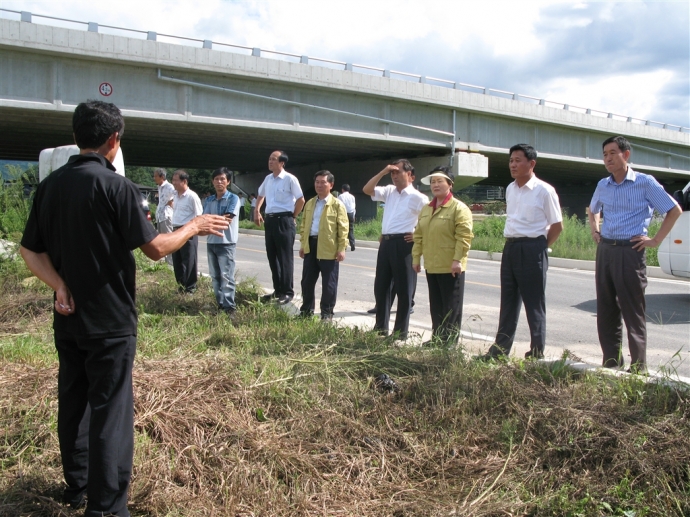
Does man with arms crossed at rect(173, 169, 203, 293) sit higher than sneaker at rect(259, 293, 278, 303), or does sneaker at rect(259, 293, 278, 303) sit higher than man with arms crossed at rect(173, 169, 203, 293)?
man with arms crossed at rect(173, 169, 203, 293)

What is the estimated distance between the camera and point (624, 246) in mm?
4996

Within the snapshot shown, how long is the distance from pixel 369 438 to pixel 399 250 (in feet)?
10.7

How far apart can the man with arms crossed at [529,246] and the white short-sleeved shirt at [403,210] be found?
1.33 meters

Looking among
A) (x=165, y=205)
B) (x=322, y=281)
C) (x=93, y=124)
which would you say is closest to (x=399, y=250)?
(x=322, y=281)

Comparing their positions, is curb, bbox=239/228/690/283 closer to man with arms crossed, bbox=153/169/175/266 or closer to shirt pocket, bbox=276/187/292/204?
shirt pocket, bbox=276/187/292/204

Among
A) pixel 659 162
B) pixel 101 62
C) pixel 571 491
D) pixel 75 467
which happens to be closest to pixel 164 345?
pixel 75 467

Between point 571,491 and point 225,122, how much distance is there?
2089 cm

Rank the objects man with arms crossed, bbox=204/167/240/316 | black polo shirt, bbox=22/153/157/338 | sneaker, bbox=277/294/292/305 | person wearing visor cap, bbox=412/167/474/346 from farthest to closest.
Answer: sneaker, bbox=277/294/292/305 < man with arms crossed, bbox=204/167/240/316 < person wearing visor cap, bbox=412/167/474/346 < black polo shirt, bbox=22/153/157/338

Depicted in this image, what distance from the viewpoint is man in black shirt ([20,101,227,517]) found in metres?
2.69

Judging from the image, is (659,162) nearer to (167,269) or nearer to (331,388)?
(167,269)

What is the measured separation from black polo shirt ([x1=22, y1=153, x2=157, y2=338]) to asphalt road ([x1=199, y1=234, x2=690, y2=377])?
3.42m

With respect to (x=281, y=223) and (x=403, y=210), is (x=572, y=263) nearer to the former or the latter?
(x=281, y=223)

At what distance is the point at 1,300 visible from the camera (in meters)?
6.71

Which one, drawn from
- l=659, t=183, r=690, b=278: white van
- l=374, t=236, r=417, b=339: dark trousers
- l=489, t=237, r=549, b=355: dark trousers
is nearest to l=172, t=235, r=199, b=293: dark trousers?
l=374, t=236, r=417, b=339: dark trousers
